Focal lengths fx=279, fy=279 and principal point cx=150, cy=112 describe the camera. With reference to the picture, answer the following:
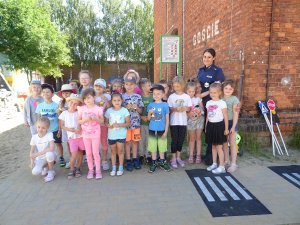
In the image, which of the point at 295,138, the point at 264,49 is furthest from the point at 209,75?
the point at 295,138

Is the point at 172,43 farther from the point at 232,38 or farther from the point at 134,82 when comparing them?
the point at 134,82

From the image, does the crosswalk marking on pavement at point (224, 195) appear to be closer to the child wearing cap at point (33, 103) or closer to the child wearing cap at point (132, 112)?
the child wearing cap at point (132, 112)

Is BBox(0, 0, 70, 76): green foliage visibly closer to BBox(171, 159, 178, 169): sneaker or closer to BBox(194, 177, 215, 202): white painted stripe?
BBox(171, 159, 178, 169): sneaker

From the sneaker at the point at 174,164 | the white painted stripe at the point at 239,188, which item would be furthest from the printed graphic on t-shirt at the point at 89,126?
the white painted stripe at the point at 239,188

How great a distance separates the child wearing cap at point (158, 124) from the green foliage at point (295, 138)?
9.19ft

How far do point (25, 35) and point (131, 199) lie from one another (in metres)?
15.2

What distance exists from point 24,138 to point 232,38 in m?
6.10

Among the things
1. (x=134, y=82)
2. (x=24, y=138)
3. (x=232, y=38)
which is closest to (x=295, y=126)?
(x=232, y=38)

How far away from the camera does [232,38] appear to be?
6.00 m

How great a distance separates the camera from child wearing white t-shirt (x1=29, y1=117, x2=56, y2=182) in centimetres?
442

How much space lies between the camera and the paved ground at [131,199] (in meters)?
3.20

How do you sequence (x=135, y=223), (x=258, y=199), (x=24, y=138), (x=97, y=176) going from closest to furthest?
1. (x=135, y=223)
2. (x=258, y=199)
3. (x=97, y=176)
4. (x=24, y=138)

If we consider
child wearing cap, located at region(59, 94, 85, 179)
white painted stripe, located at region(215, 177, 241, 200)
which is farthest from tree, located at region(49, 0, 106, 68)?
white painted stripe, located at region(215, 177, 241, 200)

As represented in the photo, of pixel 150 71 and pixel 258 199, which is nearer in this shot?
pixel 258 199
